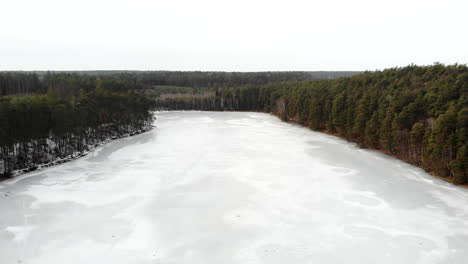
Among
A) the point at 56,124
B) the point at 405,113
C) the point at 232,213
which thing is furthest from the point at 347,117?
the point at 56,124

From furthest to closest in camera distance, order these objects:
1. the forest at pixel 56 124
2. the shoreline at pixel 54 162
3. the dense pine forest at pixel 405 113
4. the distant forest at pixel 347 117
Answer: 1. the forest at pixel 56 124
2. the distant forest at pixel 347 117
3. the shoreline at pixel 54 162
4. the dense pine forest at pixel 405 113

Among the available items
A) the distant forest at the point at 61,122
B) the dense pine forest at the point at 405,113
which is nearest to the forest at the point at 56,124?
the distant forest at the point at 61,122

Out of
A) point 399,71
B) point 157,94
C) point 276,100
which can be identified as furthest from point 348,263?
point 157,94

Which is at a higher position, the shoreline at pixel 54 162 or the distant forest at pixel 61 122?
the distant forest at pixel 61 122

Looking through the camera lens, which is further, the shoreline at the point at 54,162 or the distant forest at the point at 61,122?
the distant forest at the point at 61,122

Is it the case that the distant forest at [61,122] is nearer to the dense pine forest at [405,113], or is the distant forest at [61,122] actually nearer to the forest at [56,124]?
the forest at [56,124]

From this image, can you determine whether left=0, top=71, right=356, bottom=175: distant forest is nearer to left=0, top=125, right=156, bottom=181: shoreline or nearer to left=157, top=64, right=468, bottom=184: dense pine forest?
left=0, top=125, right=156, bottom=181: shoreline

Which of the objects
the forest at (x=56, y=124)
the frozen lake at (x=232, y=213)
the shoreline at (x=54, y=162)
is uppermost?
the forest at (x=56, y=124)
